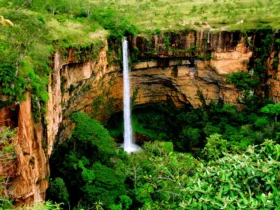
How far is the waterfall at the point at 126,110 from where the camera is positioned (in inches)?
888

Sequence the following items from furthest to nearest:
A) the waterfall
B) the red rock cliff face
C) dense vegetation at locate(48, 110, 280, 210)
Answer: the waterfall → dense vegetation at locate(48, 110, 280, 210) → the red rock cliff face

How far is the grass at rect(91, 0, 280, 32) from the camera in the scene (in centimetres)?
2328

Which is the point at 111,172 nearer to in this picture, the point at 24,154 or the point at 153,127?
the point at 24,154

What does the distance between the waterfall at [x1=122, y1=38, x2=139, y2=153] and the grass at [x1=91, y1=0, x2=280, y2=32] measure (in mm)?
2163

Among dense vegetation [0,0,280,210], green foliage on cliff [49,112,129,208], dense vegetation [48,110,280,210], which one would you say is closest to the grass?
dense vegetation [0,0,280,210]

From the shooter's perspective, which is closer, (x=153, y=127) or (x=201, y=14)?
(x=153, y=127)

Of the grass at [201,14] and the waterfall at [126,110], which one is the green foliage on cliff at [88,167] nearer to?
the waterfall at [126,110]

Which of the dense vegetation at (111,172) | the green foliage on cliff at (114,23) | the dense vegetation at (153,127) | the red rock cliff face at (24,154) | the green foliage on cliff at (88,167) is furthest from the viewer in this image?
the green foliage on cliff at (114,23)

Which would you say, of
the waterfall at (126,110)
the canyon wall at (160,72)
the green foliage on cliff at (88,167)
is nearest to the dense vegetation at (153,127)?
the green foliage on cliff at (88,167)

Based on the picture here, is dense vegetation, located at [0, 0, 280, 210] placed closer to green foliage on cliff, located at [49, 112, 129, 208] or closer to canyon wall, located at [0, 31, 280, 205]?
green foliage on cliff, located at [49, 112, 129, 208]

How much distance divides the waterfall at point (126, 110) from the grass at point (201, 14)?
85.2 inches

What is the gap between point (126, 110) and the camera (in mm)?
24125

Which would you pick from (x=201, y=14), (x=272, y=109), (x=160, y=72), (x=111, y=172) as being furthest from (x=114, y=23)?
(x=272, y=109)

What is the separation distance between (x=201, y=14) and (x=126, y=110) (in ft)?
32.2
